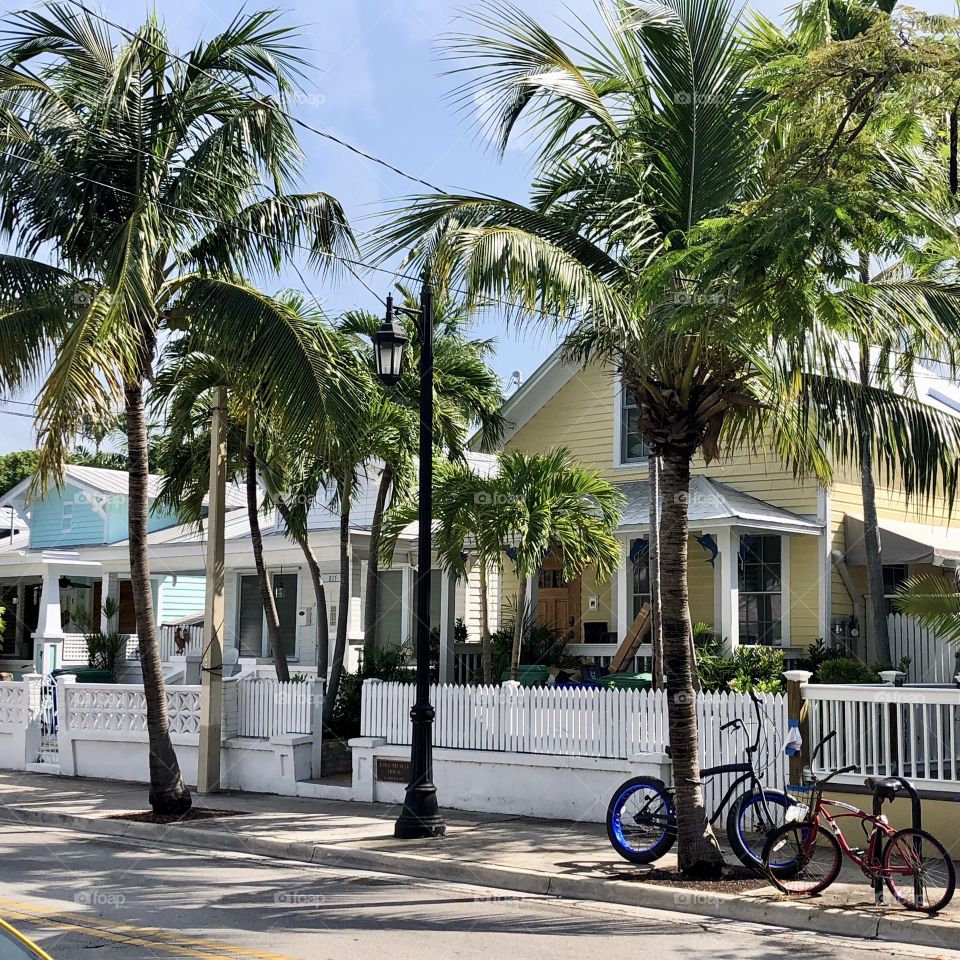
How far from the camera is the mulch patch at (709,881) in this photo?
10109mm

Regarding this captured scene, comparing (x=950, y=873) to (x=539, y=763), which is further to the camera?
(x=539, y=763)

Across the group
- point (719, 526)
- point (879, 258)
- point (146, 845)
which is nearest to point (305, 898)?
point (146, 845)

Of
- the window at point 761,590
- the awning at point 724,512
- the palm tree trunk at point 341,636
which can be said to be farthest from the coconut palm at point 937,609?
the palm tree trunk at point 341,636

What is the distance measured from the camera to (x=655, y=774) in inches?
510

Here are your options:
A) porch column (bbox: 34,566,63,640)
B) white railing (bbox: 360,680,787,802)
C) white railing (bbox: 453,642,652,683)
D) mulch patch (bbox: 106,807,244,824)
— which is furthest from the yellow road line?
porch column (bbox: 34,566,63,640)

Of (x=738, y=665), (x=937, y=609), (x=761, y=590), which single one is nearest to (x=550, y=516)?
(x=738, y=665)

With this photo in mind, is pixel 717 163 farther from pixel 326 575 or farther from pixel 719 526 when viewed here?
pixel 326 575

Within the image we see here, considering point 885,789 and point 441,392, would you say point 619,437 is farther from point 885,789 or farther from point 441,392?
point 885,789

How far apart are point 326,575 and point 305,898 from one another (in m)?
15.8

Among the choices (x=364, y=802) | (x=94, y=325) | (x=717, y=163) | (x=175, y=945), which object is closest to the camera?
(x=175, y=945)

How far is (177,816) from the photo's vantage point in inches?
563

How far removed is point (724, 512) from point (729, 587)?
1266mm

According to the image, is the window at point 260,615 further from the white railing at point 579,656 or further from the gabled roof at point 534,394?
the gabled roof at point 534,394

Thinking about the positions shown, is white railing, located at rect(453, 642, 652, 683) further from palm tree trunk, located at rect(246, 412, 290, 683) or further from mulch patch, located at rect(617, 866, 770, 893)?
mulch patch, located at rect(617, 866, 770, 893)
